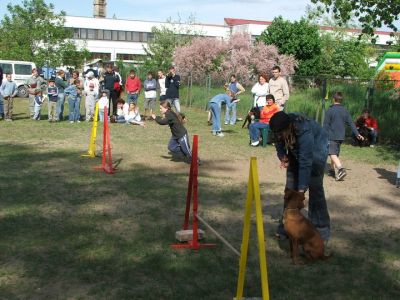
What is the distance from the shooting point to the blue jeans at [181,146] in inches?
429

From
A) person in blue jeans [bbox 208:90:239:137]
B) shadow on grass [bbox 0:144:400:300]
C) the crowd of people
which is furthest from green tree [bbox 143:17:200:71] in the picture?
shadow on grass [bbox 0:144:400:300]

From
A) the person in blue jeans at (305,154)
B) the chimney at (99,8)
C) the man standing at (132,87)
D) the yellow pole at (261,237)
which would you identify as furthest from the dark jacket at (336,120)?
the chimney at (99,8)

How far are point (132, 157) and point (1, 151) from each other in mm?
2971

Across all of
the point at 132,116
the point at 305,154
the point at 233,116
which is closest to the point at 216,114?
the point at 233,116

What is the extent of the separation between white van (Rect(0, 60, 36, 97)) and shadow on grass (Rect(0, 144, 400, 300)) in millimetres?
19118

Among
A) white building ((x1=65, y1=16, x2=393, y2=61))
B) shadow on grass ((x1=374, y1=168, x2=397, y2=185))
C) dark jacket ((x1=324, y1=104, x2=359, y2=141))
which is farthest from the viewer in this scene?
white building ((x1=65, y1=16, x2=393, y2=61))

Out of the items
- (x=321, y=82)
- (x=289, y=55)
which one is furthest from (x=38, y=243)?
(x=289, y=55)

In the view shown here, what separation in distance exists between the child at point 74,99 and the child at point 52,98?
0.39 metres

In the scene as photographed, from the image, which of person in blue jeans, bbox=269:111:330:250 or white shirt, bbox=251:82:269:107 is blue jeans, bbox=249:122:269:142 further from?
person in blue jeans, bbox=269:111:330:250

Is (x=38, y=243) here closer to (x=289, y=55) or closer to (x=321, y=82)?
(x=321, y=82)

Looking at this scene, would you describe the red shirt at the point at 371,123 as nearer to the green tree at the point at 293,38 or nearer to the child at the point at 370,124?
the child at the point at 370,124

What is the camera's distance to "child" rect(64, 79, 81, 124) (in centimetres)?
1702

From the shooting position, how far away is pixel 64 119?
18.5 metres

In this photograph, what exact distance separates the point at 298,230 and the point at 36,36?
1335 inches
